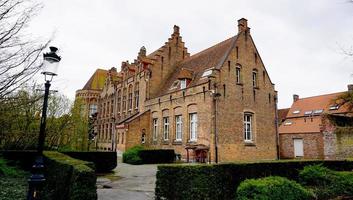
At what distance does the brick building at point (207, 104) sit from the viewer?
21406 mm

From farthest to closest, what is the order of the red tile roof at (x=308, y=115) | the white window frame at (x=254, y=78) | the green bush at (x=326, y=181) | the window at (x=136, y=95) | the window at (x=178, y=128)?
the window at (x=136, y=95), the red tile roof at (x=308, y=115), the white window frame at (x=254, y=78), the window at (x=178, y=128), the green bush at (x=326, y=181)

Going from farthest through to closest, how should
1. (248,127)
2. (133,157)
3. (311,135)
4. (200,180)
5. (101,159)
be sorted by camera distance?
(311,135)
(248,127)
(133,157)
(101,159)
(200,180)

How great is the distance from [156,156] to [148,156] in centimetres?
73

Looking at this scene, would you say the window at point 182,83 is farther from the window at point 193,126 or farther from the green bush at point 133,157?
the green bush at point 133,157

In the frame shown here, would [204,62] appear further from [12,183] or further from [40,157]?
[40,157]

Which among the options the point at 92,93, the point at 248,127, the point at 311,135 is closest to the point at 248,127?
the point at 248,127

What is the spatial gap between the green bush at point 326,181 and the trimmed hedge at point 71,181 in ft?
25.3

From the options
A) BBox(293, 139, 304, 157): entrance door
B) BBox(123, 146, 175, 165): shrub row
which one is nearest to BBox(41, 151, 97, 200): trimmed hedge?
BBox(123, 146, 175, 165): shrub row

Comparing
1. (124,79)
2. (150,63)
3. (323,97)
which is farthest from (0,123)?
(323,97)

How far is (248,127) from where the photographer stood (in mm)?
23703

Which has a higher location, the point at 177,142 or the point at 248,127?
the point at 248,127

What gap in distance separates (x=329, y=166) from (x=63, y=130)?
16.8 m

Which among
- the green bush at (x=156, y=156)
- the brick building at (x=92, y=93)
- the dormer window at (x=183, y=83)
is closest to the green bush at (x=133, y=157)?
the green bush at (x=156, y=156)

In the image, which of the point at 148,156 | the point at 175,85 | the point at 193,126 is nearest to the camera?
the point at 148,156
